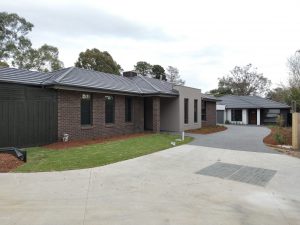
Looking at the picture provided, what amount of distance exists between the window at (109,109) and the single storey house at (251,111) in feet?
69.5

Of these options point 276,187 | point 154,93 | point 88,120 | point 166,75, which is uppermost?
point 166,75

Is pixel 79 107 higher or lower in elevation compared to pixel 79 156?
higher

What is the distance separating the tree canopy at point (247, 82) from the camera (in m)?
54.9

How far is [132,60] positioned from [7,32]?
24055mm

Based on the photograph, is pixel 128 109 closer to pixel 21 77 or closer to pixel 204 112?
pixel 21 77

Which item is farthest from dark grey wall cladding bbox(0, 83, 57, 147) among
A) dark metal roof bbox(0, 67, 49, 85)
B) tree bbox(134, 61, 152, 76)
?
tree bbox(134, 61, 152, 76)

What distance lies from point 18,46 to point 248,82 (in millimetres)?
43413

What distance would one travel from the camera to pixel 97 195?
555 centimetres

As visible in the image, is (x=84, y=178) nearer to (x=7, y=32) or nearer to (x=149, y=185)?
(x=149, y=185)

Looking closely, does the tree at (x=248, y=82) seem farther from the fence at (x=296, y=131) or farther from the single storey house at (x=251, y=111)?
the fence at (x=296, y=131)

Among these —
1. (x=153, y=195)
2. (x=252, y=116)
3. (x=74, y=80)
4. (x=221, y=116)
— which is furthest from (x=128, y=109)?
(x=252, y=116)

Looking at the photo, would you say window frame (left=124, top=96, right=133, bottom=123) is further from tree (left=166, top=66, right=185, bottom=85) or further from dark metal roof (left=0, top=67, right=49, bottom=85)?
tree (left=166, top=66, right=185, bottom=85)

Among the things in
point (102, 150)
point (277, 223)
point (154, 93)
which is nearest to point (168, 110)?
point (154, 93)

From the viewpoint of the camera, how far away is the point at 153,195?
5.62m
